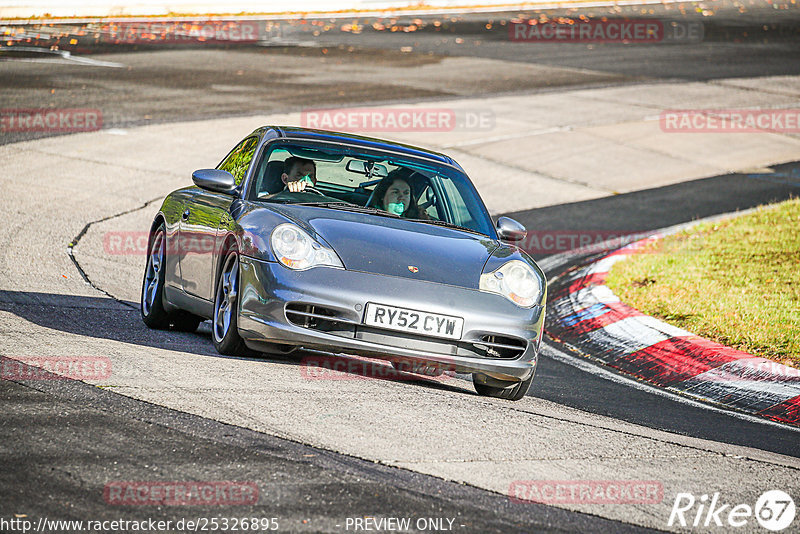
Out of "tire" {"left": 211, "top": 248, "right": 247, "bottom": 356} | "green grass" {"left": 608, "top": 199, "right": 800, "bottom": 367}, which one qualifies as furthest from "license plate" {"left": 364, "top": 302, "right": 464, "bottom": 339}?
"green grass" {"left": 608, "top": 199, "right": 800, "bottom": 367}

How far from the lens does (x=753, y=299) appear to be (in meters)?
9.88

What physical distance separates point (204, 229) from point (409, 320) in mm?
1812

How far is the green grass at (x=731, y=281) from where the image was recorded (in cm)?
885

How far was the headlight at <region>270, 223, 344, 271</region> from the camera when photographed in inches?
249

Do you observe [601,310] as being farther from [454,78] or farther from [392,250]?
[454,78]

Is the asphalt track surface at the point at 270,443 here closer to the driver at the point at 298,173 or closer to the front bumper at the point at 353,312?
the front bumper at the point at 353,312

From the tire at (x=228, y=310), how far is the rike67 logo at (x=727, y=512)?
269 cm

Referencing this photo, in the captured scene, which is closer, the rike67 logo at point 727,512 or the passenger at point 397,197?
the rike67 logo at point 727,512

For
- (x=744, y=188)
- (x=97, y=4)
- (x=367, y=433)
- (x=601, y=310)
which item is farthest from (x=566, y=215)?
(x=97, y=4)

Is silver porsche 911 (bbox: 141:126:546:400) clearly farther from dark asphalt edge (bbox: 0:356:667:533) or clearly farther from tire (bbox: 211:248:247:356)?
dark asphalt edge (bbox: 0:356:667:533)

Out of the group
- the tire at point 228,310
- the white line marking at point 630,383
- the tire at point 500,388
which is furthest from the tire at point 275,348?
the white line marking at point 630,383

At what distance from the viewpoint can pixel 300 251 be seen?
635 centimetres

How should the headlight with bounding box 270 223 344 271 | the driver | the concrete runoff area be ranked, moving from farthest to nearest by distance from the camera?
the driver < the headlight with bounding box 270 223 344 271 < the concrete runoff area

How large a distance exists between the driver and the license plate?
1.45 meters
